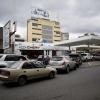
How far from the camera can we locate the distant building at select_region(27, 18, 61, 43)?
132 m

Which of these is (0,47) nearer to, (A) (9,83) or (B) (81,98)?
(A) (9,83)

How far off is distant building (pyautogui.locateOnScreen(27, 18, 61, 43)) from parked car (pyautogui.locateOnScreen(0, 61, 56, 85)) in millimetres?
112385

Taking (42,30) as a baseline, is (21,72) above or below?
below

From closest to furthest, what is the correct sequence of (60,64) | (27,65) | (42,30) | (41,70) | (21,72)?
(21,72) → (27,65) → (41,70) → (60,64) → (42,30)

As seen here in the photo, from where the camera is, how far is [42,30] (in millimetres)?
137500

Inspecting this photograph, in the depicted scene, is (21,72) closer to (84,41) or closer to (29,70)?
(29,70)

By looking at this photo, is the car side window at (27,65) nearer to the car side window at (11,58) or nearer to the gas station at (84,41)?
the car side window at (11,58)

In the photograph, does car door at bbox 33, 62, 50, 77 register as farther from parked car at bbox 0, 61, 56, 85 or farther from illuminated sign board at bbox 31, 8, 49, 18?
illuminated sign board at bbox 31, 8, 49, 18

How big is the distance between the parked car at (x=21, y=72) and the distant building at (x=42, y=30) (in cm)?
11238

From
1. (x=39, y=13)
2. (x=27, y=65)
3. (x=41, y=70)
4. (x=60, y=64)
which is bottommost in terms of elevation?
(x=41, y=70)

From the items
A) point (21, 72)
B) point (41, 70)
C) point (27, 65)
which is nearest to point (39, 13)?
point (41, 70)

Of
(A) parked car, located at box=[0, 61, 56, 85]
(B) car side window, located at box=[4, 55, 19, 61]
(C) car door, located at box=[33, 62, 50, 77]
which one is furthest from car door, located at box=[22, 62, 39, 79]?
(B) car side window, located at box=[4, 55, 19, 61]

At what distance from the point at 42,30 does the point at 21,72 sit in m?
126

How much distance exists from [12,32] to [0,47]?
978cm
